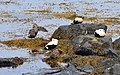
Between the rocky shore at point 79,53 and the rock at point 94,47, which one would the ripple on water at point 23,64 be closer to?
the rocky shore at point 79,53

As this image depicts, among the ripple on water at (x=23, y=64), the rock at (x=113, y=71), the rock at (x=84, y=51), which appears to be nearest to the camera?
the rock at (x=113, y=71)

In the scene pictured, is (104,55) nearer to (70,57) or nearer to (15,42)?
(70,57)

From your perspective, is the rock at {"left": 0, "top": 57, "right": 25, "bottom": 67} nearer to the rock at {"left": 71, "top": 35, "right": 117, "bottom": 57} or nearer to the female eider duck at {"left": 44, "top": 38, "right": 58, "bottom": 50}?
the female eider duck at {"left": 44, "top": 38, "right": 58, "bottom": 50}

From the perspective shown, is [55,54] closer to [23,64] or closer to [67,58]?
[67,58]

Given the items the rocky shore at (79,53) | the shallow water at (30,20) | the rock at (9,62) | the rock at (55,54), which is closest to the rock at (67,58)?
the rocky shore at (79,53)

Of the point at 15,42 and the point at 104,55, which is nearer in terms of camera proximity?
the point at 104,55

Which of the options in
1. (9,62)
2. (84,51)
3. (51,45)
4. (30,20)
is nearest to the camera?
(9,62)

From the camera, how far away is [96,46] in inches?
930

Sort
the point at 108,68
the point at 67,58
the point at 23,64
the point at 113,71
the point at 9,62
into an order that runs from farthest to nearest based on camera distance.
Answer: the point at 67,58, the point at 23,64, the point at 9,62, the point at 108,68, the point at 113,71

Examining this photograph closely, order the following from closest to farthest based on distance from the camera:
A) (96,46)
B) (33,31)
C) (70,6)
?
1. (96,46)
2. (33,31)
3. (70,6)

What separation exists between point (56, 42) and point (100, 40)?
10.8ft

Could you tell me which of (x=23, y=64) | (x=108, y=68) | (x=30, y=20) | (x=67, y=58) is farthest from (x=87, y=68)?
(x=30, y=20)

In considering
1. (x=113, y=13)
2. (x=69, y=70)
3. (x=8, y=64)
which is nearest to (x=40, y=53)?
(x=8, y=64)

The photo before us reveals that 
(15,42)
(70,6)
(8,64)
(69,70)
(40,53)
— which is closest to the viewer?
(69,70)
